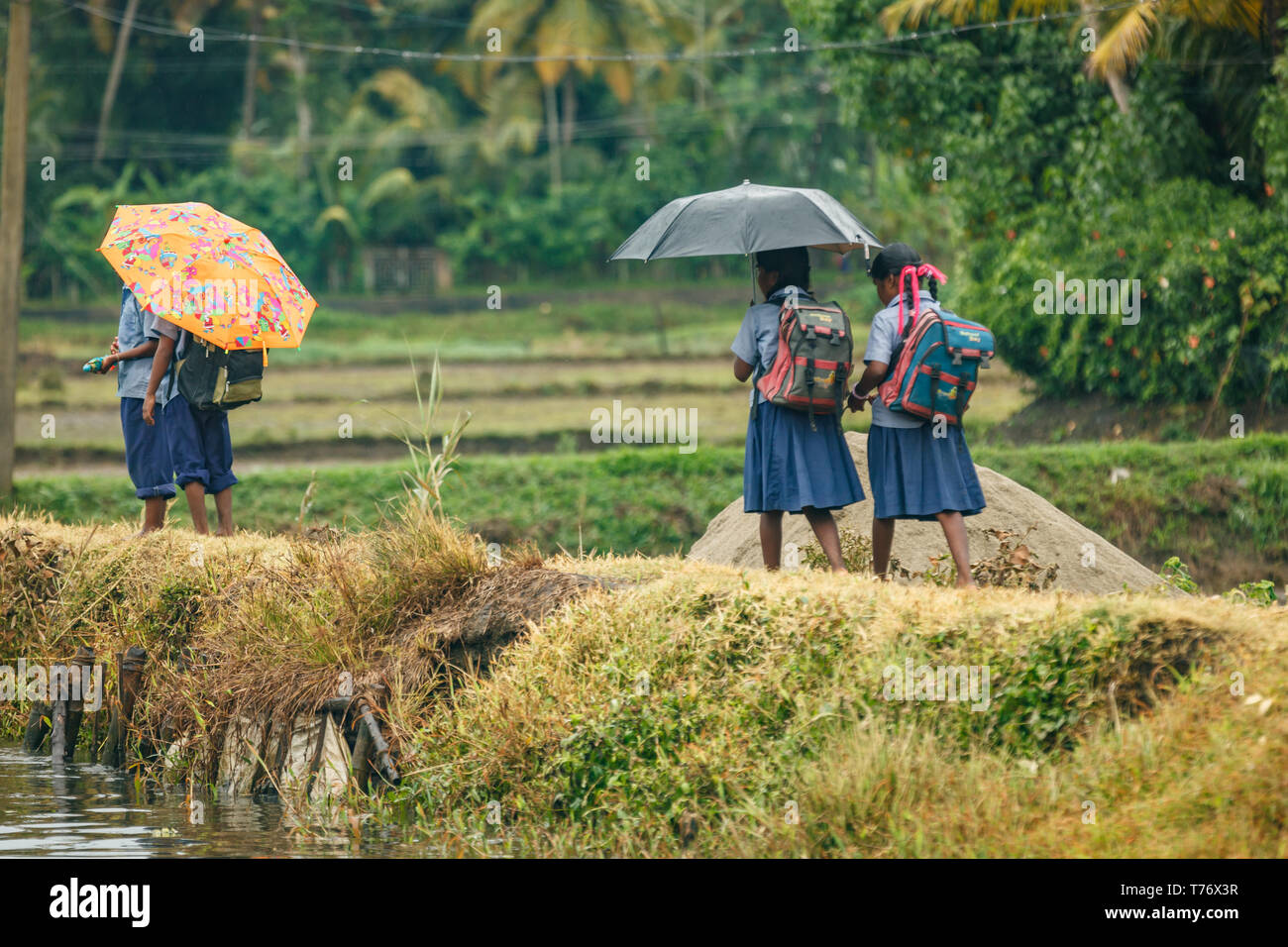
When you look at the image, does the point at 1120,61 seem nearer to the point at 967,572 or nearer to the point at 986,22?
the point at 986,22

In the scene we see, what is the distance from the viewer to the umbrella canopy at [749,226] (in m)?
7.84

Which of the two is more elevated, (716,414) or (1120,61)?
(1120,61)

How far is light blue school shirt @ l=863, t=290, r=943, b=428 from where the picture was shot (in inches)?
309

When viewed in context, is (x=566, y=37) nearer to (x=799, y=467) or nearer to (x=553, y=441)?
(x=553, y=441)

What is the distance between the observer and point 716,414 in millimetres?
27156

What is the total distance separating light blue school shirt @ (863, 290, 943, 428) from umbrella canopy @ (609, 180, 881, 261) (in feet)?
1.30

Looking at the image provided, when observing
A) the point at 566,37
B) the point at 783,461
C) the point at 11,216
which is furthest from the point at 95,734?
the point at 566,37

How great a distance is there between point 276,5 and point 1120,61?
95.7ft

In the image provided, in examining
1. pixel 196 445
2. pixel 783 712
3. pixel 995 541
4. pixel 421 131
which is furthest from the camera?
pixel 421 131

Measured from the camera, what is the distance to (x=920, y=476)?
25.6 ft

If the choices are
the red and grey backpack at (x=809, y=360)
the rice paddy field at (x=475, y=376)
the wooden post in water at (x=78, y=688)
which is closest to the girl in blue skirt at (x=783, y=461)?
the red and grey backpack at (x=809, y=360)

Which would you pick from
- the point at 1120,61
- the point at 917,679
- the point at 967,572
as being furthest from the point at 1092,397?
the point at 917,679

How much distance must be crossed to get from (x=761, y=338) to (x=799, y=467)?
706 millimetres
